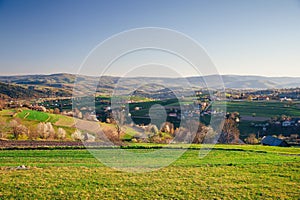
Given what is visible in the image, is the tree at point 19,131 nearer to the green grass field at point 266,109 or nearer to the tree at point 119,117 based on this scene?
the tree at point 119,117

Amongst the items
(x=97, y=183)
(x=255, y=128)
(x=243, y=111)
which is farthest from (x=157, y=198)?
(x=243, y=111)

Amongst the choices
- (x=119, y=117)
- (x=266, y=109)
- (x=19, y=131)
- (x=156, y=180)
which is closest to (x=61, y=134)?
(x=19, y=131)

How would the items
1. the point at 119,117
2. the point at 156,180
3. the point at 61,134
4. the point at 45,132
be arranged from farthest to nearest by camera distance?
the point at 61,134 → the point at 45,132 → the point at 119,117 → the point at 156,180

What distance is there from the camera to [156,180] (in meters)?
13.2

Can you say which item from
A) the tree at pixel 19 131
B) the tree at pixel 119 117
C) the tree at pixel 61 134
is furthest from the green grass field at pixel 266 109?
the tree at pixel 119 117

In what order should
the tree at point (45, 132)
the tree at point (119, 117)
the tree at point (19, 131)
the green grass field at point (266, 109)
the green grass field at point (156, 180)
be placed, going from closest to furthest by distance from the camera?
the green grass field at point (156, 180) < the tree at point (119, 117) < the tree at point (19, 131) < the tree at point (45, 132) < the green grass field at point (266, 109)

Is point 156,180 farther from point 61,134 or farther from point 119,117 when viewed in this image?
point 61,134

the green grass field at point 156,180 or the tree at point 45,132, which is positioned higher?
the green grass field at point 156,180

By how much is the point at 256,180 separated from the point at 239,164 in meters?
3.77

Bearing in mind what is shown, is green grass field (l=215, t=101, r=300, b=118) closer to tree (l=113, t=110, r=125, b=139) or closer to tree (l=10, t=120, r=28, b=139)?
tree (l=10, t=120, r=28, b=139)

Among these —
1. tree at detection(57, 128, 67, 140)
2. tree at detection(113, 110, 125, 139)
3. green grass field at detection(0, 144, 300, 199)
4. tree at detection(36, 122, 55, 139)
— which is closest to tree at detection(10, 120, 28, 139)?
tree at detection(36, 122, 55, 139)

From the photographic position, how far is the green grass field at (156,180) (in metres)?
11.0

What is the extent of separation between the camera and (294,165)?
16781 mm

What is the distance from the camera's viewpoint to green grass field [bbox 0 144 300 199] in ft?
36.2
